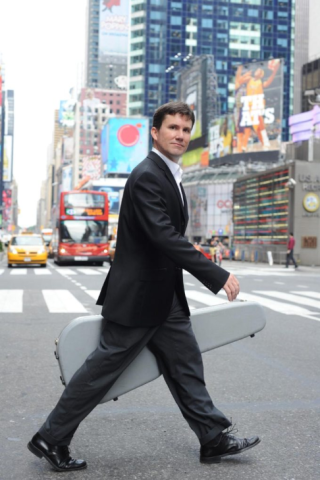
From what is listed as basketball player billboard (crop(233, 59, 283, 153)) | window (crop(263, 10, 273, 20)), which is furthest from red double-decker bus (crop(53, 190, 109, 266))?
window (crop(263, 10, 273, 20))

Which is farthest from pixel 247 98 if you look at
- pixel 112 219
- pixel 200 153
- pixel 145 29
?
pixel 145 29

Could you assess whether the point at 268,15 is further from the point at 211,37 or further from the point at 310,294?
the point at 310,294

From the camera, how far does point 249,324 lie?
11.9 ft

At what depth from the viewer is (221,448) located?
3.46m

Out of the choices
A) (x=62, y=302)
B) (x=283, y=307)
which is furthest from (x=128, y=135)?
(x=283, y=307)

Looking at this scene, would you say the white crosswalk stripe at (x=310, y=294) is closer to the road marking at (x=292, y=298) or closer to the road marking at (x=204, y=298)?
the road marking at (x=292, y=298)

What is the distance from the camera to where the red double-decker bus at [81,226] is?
31.5 metres

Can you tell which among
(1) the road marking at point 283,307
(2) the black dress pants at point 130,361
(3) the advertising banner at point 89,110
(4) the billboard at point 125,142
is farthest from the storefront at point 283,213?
(3) the advertising banner at point 89,110

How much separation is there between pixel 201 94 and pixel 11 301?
6912 centimetres

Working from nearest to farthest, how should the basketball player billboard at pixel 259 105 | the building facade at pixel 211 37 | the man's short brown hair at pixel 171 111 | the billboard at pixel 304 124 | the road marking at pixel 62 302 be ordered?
1. the man's short brown hair at pixel 171 111
2. the road marking at pixel 62 302
3. the billboard at pixel 304 124
4. the basketball player billboard at pixel 259 105
5. the building facade at pixel 211 37

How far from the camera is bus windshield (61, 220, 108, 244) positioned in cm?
3164

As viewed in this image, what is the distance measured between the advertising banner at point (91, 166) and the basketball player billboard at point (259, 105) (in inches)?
4092

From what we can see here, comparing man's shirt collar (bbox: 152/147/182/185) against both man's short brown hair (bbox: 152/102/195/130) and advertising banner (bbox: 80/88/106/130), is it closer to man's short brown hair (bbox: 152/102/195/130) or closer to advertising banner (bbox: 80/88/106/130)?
man's short brown hair (bbox: 152/102/195/130)

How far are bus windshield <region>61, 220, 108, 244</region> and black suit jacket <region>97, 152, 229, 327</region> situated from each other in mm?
28291
